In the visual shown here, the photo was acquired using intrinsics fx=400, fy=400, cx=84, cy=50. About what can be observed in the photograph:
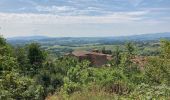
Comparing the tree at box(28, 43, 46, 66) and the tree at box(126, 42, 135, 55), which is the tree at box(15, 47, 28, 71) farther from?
the tree at box(126, 42, 135, 55)

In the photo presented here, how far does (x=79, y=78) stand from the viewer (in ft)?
143

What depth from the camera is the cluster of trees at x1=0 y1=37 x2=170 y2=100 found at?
967cm

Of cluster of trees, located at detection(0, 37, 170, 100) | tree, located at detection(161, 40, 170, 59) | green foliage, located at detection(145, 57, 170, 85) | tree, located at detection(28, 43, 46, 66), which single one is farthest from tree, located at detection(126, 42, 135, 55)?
tree, located at detection(161, 40, 170, 59)

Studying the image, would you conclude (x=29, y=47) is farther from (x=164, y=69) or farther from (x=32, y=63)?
(x=164, y=69)

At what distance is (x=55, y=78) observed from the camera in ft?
174

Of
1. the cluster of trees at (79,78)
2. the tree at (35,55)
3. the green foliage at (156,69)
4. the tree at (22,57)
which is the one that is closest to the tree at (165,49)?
the cluster of trees at (79,78)

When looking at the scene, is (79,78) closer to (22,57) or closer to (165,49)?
(165,49)

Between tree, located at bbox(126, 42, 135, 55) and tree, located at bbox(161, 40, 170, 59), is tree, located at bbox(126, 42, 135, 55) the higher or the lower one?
the lower one

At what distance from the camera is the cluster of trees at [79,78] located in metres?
9.67

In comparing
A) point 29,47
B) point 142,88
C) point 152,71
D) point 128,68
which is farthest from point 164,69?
point 29,47

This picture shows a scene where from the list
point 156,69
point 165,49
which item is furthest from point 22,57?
point 165,49

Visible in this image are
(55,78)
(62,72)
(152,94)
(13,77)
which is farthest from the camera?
(62,72)

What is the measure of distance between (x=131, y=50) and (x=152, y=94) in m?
53.9

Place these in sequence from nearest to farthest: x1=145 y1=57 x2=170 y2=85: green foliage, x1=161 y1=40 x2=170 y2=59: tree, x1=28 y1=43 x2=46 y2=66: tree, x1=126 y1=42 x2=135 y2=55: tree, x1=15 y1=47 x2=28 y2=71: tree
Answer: x1=145 y1=57 x2=170 y2=85: green foliage
x1=161 y1=40 x2=170 y2=59: tree
x1=15 y1=47 x2=28 y2=71: tree
x1=126 y1=42 x2=135 y2=55: tree
x1=28 y1=43 x2=46 y2=66: tree
